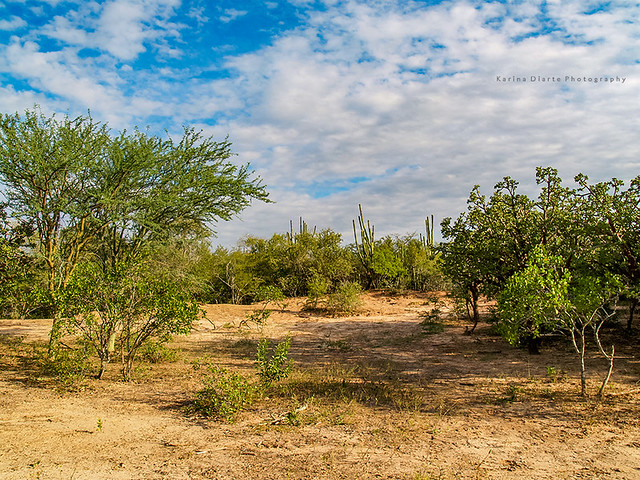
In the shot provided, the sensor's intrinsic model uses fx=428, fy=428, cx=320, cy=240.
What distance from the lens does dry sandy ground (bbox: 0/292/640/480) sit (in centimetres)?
443

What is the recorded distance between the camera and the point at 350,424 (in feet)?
18.9

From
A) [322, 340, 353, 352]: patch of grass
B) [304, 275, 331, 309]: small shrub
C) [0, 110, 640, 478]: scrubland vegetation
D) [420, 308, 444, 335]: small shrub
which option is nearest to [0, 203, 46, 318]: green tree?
[0, 110, 640, 478]: scrubland vegetation

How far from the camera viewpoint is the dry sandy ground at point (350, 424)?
443 centimetres

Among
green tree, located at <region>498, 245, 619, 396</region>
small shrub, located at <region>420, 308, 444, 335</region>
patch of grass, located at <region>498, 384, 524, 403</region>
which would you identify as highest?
green tree, located at <region>498, 245, 619, 396</region>

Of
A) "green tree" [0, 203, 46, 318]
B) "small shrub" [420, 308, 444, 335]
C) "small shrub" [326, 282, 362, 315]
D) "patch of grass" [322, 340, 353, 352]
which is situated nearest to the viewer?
"green tree" [0, 203, 46, 318]

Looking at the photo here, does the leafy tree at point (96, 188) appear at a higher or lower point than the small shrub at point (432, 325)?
higher

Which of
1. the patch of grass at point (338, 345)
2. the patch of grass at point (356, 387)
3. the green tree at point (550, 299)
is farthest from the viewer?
the patch of grass at point (338, 345)

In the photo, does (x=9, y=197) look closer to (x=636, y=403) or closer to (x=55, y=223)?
(x=55, y=223)

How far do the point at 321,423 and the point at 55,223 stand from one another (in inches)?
305

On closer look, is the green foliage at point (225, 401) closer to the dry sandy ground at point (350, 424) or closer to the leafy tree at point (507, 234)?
the dry sandy ground at point (350, 424)

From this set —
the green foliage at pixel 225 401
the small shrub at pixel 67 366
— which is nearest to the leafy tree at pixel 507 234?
the green foliage at pixel 225 401

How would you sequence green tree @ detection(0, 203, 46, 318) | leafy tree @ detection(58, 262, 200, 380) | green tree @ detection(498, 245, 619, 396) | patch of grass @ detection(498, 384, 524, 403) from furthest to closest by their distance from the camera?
green tree @ detection(0, 203, 46, 318)
leafy tree @ detection(58, 262, 200, 380)
patch of grass @ detection(498, 384, 524, 403)
green tree @ detection(498, 245, 619, 396)

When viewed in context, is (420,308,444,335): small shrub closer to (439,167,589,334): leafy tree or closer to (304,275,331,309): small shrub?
(439,167,589,334): leafy tree

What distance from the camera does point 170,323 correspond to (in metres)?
7.91
